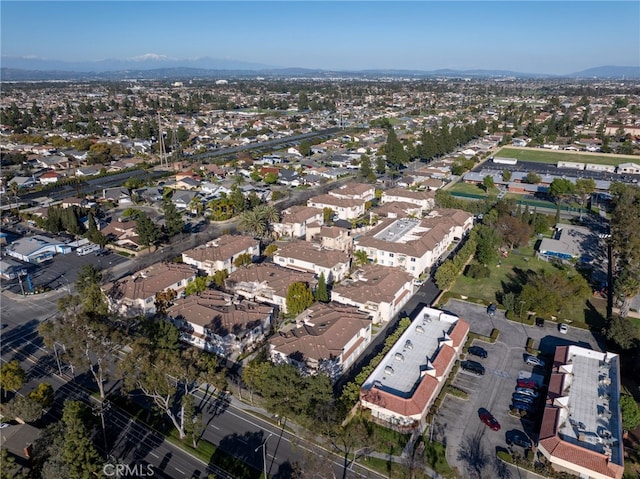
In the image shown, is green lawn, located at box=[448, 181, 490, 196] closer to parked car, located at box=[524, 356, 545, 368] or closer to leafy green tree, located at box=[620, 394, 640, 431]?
parked car, located at box=[524, 356, 545, 368]

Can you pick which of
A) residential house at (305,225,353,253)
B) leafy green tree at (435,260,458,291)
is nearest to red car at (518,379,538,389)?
leafy green tree at (435,260,458,291)

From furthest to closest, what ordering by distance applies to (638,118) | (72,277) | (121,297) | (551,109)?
(551,109) < (638,118) < (72,277) < (121,297)

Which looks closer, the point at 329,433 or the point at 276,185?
the point at 329,433

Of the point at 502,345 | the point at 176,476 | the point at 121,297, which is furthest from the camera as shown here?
the point at 121,297

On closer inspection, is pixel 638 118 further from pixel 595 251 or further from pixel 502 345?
pixel 502 345

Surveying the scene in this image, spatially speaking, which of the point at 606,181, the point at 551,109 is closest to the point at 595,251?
the point at 606,181

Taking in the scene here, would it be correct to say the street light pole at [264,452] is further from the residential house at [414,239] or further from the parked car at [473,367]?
the residential house at [414,239]
